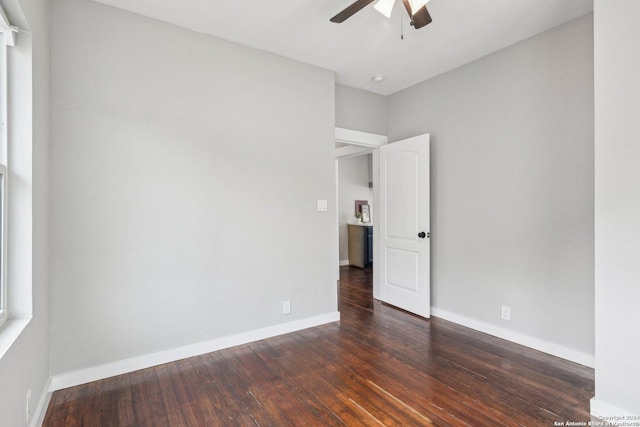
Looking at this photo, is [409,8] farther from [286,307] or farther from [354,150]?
[286,307]

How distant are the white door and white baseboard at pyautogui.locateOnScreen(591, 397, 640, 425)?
1731mm

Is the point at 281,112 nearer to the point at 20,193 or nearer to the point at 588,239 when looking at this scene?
the point at 20,193

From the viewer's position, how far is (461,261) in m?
3.43

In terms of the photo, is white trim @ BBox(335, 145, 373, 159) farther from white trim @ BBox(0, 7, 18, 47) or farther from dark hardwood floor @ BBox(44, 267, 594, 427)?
white trim @ BBox(0, 7, 18, 47)

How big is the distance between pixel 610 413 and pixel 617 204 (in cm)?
121

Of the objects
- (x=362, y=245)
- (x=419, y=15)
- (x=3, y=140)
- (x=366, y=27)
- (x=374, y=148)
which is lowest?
(x=362, y=245)

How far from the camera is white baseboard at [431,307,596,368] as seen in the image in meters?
2.53

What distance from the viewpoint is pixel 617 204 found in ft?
6.05

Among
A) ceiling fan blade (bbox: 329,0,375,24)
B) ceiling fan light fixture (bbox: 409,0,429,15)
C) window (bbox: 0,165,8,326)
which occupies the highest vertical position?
ceiling fan blade (bbox: 329,0,375,24)

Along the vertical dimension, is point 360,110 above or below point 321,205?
above

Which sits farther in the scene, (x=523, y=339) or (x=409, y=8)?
(x=523, y=339)

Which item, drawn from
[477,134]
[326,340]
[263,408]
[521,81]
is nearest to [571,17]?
[521,81]

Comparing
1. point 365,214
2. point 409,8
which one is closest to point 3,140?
point 409,8

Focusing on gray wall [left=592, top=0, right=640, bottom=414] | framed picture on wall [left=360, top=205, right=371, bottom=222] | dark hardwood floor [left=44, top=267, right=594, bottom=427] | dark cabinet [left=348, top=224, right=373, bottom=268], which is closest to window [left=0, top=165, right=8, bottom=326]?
dark hardwood floor [left=44, top=267, right=594, bottom=427]
